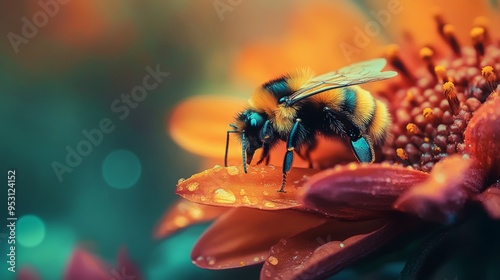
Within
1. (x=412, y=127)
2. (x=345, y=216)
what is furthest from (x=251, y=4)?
(x=345, y=216)

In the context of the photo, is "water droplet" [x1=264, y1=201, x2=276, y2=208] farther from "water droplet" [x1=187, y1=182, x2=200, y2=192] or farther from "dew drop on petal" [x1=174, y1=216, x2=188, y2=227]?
"dew drop on petal" [x1=174, y1=216, x2=188, y2=227]

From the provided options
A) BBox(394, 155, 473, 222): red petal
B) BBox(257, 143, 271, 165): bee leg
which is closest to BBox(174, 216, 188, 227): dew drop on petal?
BBox(257, 143, 271, 165): bee leg

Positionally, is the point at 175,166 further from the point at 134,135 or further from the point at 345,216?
the point at 345,216

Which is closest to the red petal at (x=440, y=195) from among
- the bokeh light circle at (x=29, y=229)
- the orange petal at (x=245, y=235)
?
the orange petal at (x=245, y=235)

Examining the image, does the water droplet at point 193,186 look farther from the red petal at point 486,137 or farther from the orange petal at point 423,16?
the orange petal at point 423,16

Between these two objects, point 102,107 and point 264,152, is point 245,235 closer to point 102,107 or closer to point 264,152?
point 264,152

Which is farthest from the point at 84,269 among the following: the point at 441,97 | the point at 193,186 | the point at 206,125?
the point at 441,97

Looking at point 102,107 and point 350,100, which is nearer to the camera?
point 350,100
